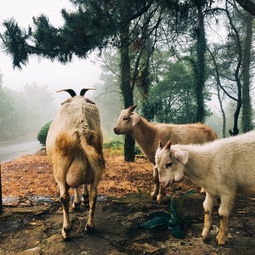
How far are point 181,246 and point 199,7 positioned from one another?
198 inches

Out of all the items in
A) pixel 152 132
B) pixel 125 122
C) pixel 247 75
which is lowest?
pixel 152 132

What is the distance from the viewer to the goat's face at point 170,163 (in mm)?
3492

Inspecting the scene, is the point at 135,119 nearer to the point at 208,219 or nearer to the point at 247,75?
the point at 208,219

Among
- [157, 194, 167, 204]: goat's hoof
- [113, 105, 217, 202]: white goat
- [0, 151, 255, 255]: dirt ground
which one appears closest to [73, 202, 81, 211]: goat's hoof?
[0, 151, 255, 255]: dirt ground

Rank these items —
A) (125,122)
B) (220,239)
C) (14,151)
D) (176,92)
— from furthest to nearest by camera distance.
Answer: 1. (176,92)
2. (14,151)
3. (125,122)
4. (220,239)

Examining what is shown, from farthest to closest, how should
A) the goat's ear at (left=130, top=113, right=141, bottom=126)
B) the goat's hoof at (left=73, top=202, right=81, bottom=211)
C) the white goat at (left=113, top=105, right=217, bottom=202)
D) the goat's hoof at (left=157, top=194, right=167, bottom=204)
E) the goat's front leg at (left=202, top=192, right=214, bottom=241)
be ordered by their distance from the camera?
the goat's ear at (left=130, top=113, right=141, bottom=126) → the white goat at (left=113, top=105, right=217, bottom=202) → the goat's hoof at (left=157, top=194, right=167, bottom=204) → the goat's hoof at (left=73, top=202, right=81, bottom=211) → the goat's front leg at (left=202, top=192, right=214, bottom=241)

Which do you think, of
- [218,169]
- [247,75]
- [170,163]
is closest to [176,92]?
[247,75]

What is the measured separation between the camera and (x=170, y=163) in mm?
3512

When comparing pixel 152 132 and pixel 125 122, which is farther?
pixel 125 122

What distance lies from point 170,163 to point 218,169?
0.70 meters

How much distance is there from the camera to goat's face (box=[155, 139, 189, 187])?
3492 mm

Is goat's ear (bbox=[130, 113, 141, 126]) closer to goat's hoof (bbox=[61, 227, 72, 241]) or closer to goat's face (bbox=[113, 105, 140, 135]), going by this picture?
goat's face (bbox=[113, 105, 140, 135])

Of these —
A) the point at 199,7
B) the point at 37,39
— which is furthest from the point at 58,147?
the point at 199,7

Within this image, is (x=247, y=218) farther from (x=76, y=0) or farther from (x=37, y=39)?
(x=76, y=0)
